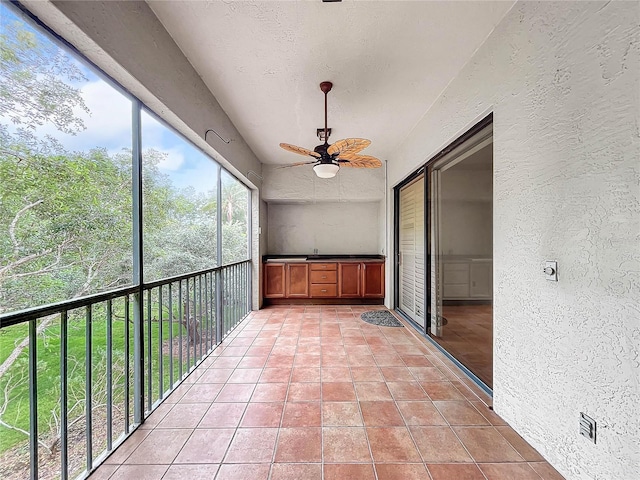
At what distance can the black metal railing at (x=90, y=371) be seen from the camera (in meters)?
1.16

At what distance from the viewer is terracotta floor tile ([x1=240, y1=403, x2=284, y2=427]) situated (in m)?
1.79

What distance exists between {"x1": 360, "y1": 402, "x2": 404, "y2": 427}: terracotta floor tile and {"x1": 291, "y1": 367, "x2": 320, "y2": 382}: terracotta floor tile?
52 cm

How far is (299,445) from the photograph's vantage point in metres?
1.60

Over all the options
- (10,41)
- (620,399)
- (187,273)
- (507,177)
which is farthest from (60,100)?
(620,399)

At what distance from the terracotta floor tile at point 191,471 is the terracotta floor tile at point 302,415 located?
18.6 inches

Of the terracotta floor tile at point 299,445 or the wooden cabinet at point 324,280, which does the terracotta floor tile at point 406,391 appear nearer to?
the terracotta floor tile at point 299,445

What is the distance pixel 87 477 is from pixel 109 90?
6.53 feet

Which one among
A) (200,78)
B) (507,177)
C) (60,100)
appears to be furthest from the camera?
(200,78)

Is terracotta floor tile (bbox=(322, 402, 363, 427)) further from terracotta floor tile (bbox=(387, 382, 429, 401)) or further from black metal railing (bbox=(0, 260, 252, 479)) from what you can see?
black metal railing (bbox=(0, 260, 252, 479))

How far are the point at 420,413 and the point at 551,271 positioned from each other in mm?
1212

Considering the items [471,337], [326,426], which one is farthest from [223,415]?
[471,337]

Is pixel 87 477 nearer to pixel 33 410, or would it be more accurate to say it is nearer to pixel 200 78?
pixel 33 410

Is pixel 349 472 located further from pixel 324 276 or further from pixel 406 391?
pixel 324 276

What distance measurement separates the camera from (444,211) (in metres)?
2.83
